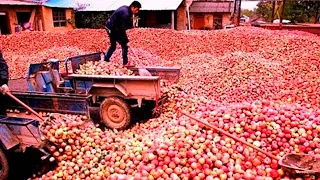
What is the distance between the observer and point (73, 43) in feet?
53.0

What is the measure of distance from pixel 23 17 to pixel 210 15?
15.3 m

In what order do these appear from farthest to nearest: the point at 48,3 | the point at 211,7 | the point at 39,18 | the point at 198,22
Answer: the point at 198,22 < the point at 211,7 < the point at 39,18 < the point at 48,3

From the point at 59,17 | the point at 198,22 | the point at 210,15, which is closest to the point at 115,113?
the point at 59,17

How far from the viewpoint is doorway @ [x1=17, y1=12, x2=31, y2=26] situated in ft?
68.8

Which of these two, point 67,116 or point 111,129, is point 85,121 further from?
point 111,129

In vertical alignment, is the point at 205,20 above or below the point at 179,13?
below

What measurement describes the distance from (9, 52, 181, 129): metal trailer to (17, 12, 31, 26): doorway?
53.8 ft

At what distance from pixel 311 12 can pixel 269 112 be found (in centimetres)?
2834

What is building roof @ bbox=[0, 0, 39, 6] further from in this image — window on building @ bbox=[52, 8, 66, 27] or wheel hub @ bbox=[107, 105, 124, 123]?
wheel hub @ bbox=[107, 105, 124, 123]

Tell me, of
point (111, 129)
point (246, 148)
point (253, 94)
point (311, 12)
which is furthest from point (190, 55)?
point (311, 12)

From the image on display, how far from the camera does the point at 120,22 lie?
8086mm

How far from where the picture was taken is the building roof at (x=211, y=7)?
26.0m

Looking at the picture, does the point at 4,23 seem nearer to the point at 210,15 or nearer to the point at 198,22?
the point at 198,22

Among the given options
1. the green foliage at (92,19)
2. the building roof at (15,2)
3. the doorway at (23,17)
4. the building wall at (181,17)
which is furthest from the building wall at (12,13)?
the building wall at (181,17)
